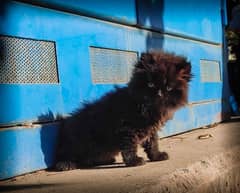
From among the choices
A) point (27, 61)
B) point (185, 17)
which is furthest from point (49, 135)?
point (185, 17)

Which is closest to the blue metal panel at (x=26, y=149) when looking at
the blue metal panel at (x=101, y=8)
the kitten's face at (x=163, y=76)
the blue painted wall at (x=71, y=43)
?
the blue painted wall at (x=71, y=43)

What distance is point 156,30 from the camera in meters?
6.88

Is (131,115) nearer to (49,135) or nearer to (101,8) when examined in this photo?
(49,135)

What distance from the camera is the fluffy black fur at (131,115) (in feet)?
14.4

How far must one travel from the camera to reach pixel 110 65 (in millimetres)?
5656

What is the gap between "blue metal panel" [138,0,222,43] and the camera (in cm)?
676

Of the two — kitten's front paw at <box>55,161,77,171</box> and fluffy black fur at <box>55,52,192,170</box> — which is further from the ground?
fluffy black fur at <box>55,52,192,170</box>

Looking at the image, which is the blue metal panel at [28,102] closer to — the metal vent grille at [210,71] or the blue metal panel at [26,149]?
the blue metal panel at [26,149]

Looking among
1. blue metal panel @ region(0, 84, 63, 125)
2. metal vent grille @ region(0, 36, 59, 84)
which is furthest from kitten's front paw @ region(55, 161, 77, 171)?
metal vent grille @ region(0, 36, 59, 84)

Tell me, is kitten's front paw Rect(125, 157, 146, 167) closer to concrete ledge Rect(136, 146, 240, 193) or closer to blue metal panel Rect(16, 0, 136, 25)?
concrete ledge Rect(136, 146, 240, 193)

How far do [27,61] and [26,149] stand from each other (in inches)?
29.9

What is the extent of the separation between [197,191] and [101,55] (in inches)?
76.4

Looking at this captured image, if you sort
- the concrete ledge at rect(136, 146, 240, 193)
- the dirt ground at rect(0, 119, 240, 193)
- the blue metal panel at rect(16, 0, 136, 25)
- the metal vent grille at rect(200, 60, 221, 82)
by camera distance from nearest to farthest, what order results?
the dirt ground at rect(0, 119, 240, 193) → the concrete ledge at rect(136, 146, 240, 193) → the blue metal panel at rect(16, 0, 136, 25) → the metal vent grille at rect(200, 60, 221, 82)

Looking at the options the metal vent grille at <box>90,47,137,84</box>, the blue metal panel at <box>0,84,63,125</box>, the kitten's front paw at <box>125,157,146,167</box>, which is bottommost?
the kitten's front paw at <box>125,157,146,167</box>
